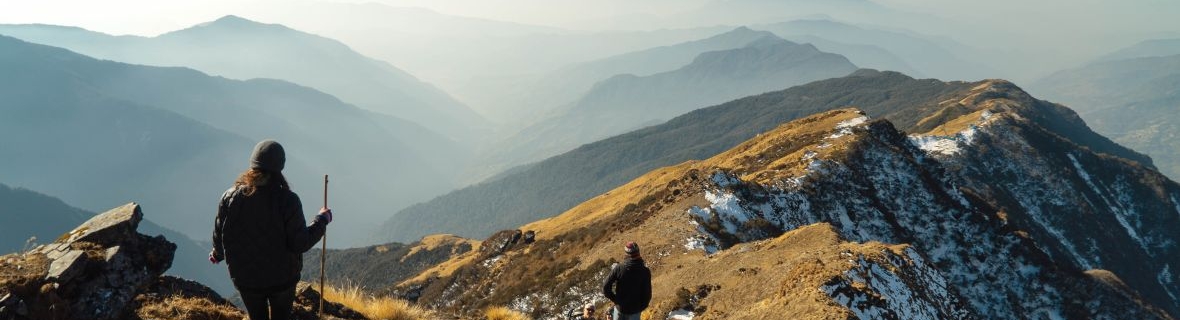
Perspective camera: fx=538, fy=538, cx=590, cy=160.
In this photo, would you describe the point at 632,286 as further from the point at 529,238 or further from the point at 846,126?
the point at 846,126

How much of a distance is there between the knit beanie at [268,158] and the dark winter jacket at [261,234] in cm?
25

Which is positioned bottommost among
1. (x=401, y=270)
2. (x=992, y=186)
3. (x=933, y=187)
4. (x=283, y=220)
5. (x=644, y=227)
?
(x=401, y=270)

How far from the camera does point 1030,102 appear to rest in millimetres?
154125

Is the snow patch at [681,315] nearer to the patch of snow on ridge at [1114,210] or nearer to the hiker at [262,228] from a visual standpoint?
the hiker at [262,228]

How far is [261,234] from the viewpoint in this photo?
671 centimetres

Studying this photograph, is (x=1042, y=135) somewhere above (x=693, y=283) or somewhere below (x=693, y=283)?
below

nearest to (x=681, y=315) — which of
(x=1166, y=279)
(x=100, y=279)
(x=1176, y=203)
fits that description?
(x=100, y=279)

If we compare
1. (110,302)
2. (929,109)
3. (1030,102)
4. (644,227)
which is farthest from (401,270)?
(1030,102)

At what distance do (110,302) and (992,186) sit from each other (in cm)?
8820

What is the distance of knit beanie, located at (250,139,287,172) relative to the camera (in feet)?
21.9

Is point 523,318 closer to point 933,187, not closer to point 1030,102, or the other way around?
point 933,187

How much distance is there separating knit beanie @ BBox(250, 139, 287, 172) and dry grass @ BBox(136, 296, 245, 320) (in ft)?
15.1

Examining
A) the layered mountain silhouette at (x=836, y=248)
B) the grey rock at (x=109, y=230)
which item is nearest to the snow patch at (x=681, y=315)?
the layered mountain silhouette at (x=836, y=248)

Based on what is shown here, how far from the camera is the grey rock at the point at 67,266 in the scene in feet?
26.6
